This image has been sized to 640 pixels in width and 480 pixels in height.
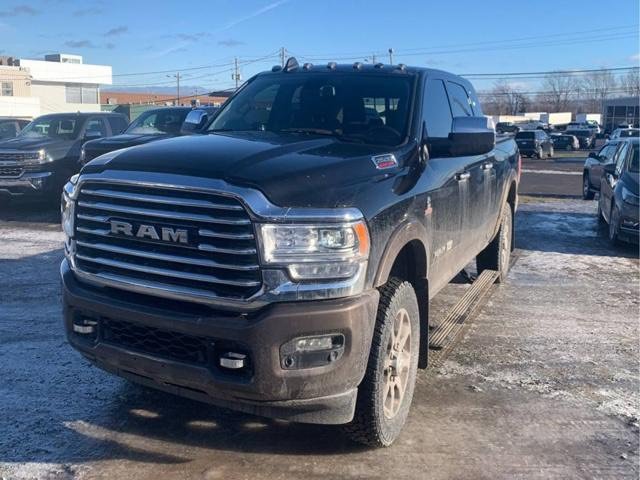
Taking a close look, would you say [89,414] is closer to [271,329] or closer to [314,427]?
[314,427]

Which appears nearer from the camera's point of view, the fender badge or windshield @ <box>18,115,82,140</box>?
the fender badge

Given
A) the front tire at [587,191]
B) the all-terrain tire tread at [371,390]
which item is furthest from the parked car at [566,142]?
the all-terrain tire tread at [371,390]

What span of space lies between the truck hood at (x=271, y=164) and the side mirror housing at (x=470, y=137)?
54cm

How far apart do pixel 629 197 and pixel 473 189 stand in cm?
522

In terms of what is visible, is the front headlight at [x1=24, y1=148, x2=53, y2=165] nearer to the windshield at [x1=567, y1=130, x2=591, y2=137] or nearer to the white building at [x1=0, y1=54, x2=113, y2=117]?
the windshield at [x1=567, y1=130, x2=591, y2=137]

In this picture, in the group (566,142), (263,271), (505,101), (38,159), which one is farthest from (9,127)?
(505,101)

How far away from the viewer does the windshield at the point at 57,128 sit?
527 inches

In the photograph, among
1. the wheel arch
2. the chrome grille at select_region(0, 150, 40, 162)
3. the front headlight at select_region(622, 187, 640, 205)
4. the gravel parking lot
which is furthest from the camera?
the chrome grille at select_region(0, 150, 40, 162)

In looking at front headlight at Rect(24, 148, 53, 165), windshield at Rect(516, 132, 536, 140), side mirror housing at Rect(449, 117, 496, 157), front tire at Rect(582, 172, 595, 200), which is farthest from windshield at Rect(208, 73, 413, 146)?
windshield at Rect(516, 132, 536, 140)

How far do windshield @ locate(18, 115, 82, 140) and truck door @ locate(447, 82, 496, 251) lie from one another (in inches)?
375

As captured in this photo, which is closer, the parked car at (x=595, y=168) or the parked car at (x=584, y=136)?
the parked car at (x=595, y=168)

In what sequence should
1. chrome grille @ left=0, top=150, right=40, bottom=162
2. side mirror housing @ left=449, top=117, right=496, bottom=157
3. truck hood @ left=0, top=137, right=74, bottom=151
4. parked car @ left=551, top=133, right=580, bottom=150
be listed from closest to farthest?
side mirror housing @ left=449, top=117, right=496, bottom=157 < chrome grille @ left=0, top=150, right=40, bottom=162 < truck hood @ left=0, top=137, right=74, bottom=151 < parked car @ left=551, top=133, right=580, bottom=150

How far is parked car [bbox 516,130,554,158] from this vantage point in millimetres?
37625

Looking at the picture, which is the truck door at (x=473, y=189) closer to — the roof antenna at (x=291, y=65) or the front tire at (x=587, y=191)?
the roof antenna at (x=291, y=65)
